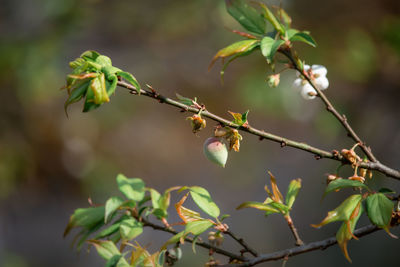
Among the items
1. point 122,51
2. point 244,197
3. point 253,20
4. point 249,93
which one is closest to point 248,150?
point 244,197

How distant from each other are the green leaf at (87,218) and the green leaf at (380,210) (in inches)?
12.6

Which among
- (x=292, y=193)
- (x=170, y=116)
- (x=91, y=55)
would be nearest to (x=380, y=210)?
(x=292, y=193)

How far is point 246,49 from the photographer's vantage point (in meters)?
0.50

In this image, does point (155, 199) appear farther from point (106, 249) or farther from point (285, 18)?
point (285, 18)

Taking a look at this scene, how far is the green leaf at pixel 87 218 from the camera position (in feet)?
1.84

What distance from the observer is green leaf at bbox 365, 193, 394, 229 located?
44cm

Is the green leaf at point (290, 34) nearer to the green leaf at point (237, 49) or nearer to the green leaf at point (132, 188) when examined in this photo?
the green leaf at point (237, 49)

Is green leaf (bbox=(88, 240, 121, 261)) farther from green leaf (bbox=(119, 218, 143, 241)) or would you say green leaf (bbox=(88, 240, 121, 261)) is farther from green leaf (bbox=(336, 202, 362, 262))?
green leaf (bbox=(336, 202, 362, 262))

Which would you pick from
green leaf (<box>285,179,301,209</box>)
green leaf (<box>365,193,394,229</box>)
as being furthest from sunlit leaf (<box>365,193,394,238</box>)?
green leaf (<box>285,179,301,209</box>)

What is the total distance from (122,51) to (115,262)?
244cm

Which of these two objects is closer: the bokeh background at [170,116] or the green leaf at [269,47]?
the green leaf at [269,47]

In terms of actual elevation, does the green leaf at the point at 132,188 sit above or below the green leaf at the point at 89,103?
below

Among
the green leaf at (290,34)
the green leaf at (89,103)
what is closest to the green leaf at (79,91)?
the green leaf at (89,103)

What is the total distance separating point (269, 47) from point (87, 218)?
31 cm
